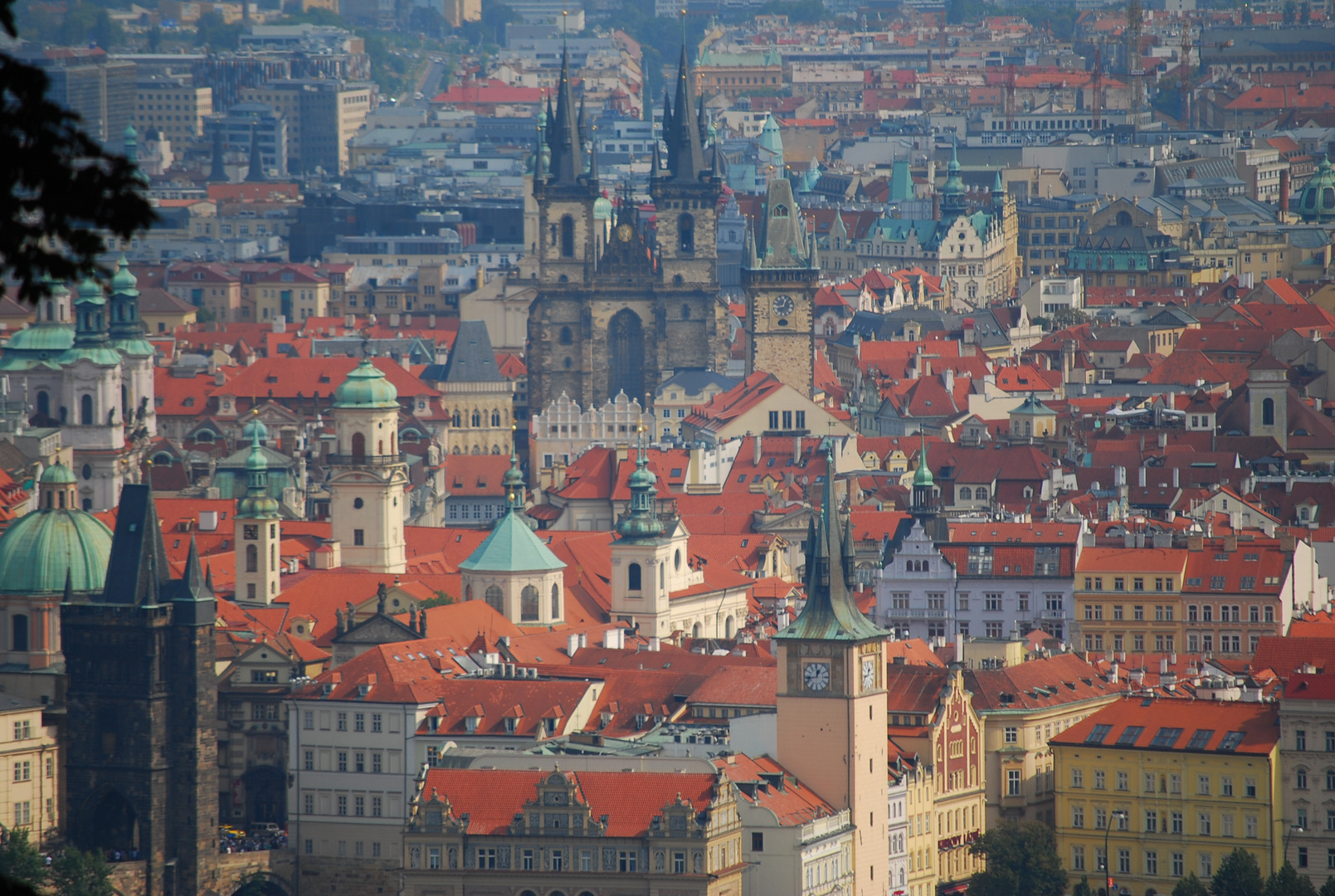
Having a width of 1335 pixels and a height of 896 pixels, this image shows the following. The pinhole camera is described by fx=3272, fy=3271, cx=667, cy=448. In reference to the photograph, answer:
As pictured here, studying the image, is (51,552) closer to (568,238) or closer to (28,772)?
(28,772)

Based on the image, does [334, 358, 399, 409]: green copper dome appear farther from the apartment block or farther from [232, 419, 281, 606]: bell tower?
the apartment block

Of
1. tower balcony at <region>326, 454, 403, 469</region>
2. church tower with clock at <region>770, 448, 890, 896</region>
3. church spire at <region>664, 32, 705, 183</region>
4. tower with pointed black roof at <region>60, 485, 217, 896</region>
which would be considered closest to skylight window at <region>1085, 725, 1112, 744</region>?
church tower with clock at <region>770, 448, 890, 896</region>

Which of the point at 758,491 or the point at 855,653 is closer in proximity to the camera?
the point at 855,653

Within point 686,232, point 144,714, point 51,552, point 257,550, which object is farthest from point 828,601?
point 686,232

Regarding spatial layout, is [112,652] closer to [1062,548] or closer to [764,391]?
[1062,548]

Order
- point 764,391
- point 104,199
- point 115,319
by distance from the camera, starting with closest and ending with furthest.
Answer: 1. point 104,199
2. point 115,319
3. point 764,391

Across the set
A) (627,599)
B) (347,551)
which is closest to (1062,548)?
(627,599)

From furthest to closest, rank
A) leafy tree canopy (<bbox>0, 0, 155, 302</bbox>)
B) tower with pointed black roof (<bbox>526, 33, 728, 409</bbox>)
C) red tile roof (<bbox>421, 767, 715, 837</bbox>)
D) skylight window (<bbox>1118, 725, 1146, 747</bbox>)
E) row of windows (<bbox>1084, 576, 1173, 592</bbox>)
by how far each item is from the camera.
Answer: tower with pointed black roof (<bbox>526, 33, 728, 409</bbox>) → row of windows (<bbox>1084, 576, 1173, 592</bbox>) → skylight window (<bbox>1118, 725, 1146, 747</bbox>) → red tile roof (<bbox>421, 767, 715, 837</bbox>) → leafy tree canopy (<bbox>0, 0, 155, 302</bbox>)
